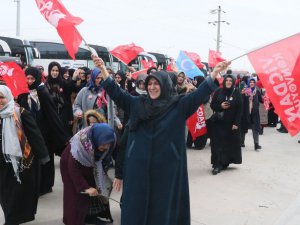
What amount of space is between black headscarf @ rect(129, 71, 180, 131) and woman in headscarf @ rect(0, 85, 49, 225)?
130 centimetres

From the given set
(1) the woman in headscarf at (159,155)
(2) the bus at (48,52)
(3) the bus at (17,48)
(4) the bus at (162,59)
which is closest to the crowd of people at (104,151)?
(1) the woman in headscarf at (159,155)

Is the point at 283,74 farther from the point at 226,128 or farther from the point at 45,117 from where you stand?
the point at 226,128

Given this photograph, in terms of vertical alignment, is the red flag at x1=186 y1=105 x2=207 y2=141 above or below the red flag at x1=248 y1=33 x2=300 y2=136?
below

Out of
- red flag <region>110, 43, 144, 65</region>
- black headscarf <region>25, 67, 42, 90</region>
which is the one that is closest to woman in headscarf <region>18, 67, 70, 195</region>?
black headscarf <region>25, 67, 42, 90</region>

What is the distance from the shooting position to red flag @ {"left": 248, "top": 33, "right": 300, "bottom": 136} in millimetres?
3193

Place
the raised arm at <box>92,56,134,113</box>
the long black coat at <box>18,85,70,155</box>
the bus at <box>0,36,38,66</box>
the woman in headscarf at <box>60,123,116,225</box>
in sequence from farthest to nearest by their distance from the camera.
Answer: the bus at <box>0,36,38,66</box>, the long black coat at <box>18,85,70,155</box>, the woman in headscarf at <box>60,123,116,225</box>, the raised arm at <box>92,56,134,113</box>

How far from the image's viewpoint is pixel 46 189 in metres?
4.77

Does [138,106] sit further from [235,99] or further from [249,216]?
[235,99]

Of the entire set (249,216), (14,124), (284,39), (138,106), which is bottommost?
(249,216)

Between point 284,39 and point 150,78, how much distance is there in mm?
1228

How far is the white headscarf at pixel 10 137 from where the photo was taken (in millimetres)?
3500

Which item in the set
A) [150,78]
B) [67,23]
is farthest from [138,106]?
[67,23]

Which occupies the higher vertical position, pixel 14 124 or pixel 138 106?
pixel 138 106

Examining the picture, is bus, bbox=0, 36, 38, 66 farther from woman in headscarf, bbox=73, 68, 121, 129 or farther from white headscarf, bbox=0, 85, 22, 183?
white headscarf, bbox=0, 85, 22, 183
